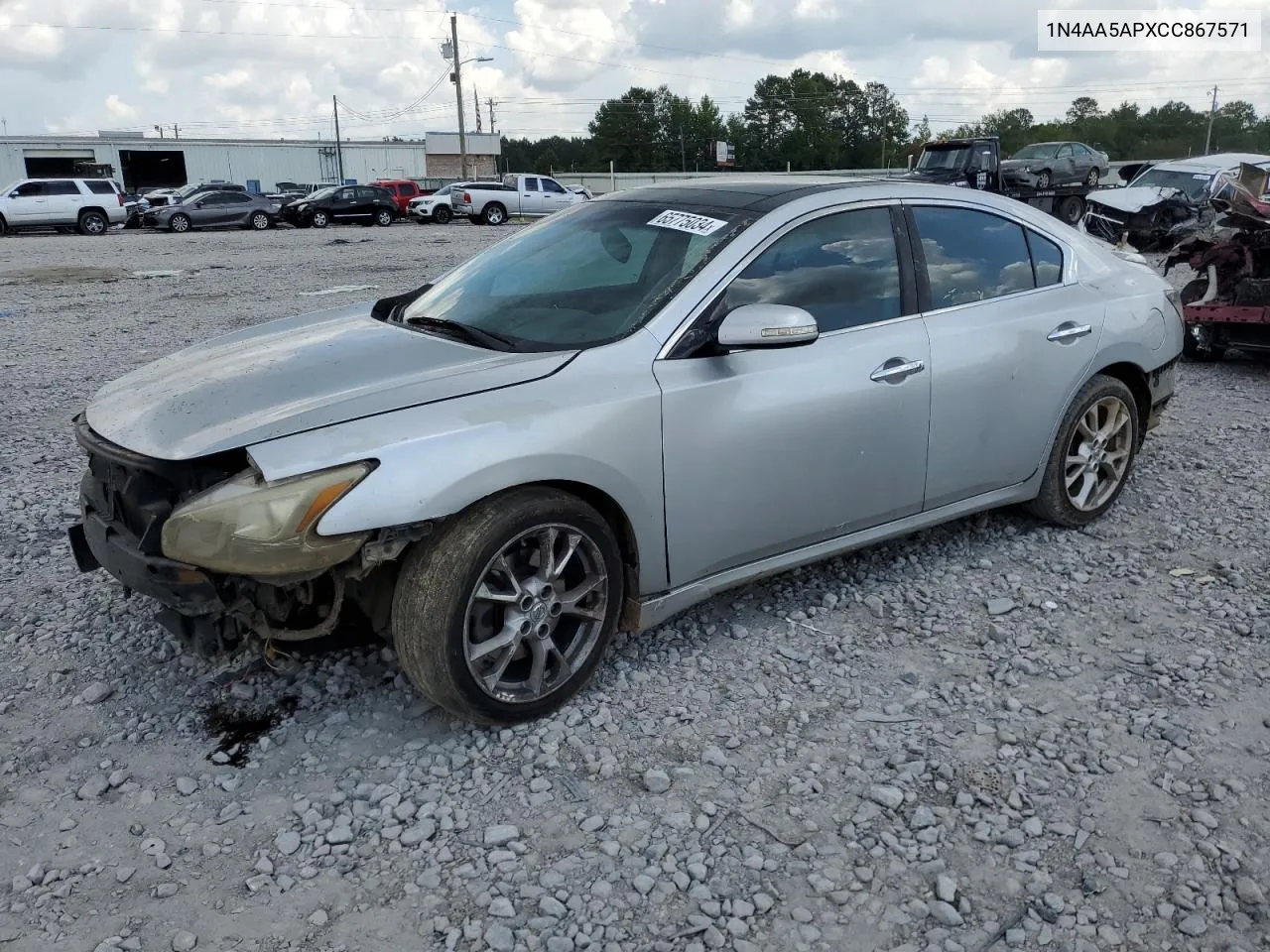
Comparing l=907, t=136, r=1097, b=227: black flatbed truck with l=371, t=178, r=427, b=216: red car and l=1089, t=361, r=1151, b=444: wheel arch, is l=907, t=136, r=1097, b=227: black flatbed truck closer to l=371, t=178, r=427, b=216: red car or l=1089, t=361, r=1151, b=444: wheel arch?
l=1089, t=361, r=1151, b=444: wheel arch

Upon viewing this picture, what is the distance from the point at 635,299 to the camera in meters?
3.49

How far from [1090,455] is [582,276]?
2522mm

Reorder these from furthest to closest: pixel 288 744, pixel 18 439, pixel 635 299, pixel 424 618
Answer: pixel 18 439
pixel 635 299
pixel 288 744
pixel 424 618

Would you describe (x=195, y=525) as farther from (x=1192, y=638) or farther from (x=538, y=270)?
(x=1192, y=638)

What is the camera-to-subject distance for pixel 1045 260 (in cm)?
449

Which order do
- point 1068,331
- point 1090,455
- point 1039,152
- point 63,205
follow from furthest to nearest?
point 63,205 → point 1039,152 → point 1090,455 → point 1068,331

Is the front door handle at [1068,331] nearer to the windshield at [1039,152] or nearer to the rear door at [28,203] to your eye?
the windshield at [1039,152]

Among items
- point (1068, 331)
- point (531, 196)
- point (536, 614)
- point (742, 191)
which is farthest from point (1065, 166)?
point (536, 614)

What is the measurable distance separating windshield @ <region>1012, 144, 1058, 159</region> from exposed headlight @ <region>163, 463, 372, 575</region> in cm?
2697

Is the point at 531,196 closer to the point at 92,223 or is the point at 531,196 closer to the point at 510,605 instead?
the point at 92,223

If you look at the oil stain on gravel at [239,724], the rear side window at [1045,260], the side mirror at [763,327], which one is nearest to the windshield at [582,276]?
the side mirror at [763,327]

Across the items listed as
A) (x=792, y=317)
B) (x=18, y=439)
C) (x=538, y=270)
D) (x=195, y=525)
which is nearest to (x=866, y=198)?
(x=792, y=317)

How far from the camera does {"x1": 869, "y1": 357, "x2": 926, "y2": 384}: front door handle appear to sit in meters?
3.71

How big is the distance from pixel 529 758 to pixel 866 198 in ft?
7.84
